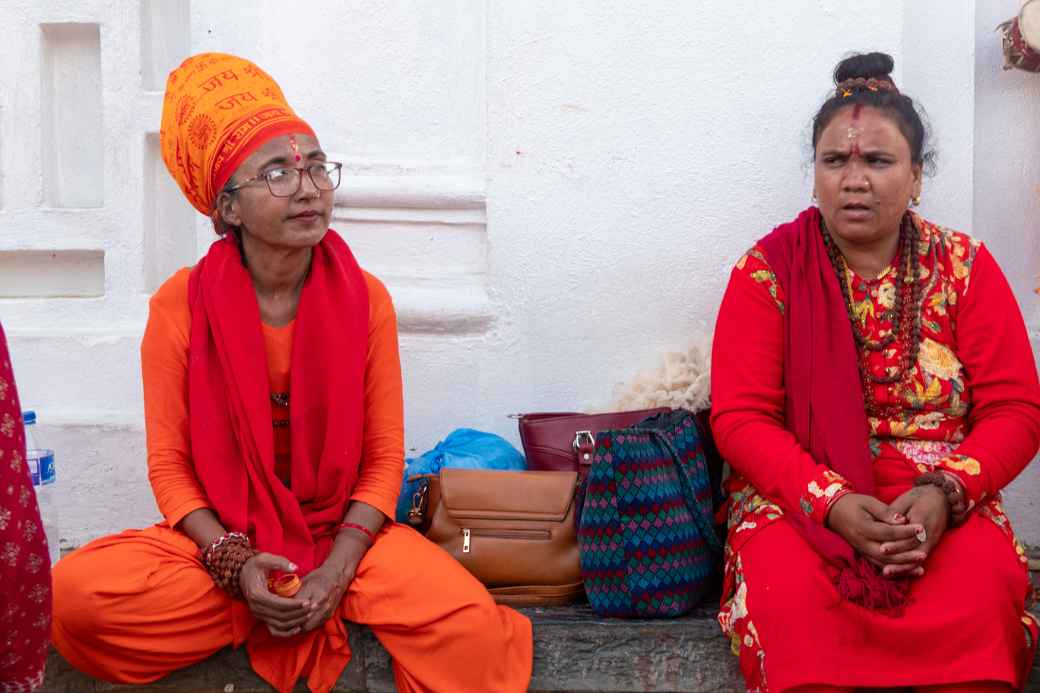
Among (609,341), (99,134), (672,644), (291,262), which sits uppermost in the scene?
(99,134)

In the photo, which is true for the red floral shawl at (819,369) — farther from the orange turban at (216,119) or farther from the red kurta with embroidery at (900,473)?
the orange turban at (216,119)

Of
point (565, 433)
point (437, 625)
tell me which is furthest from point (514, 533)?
point (437, 625)

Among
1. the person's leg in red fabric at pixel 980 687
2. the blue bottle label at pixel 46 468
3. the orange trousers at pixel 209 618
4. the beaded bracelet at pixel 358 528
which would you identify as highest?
the blue bottle label at pixel 46 468

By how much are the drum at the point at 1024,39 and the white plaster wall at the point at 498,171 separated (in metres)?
0.12

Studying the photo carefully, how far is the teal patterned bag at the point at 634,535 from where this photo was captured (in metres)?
3.41

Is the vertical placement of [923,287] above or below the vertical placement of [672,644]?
above

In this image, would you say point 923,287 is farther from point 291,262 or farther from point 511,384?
point 291,262

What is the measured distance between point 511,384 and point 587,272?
461 millimetres

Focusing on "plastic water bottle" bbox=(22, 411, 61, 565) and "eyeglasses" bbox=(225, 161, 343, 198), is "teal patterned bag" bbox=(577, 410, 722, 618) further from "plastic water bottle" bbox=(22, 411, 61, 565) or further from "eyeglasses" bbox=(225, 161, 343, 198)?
"plastic water bottle" bbox=(22, 411, 61, 565)

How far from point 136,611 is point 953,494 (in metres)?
2.04

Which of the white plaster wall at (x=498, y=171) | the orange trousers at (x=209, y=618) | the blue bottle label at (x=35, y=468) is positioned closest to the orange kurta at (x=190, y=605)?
the orange trousers at (x=209, y=618)

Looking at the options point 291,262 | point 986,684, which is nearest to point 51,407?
point 291,262

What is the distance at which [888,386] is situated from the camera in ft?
11.2

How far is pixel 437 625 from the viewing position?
10.2 feet
